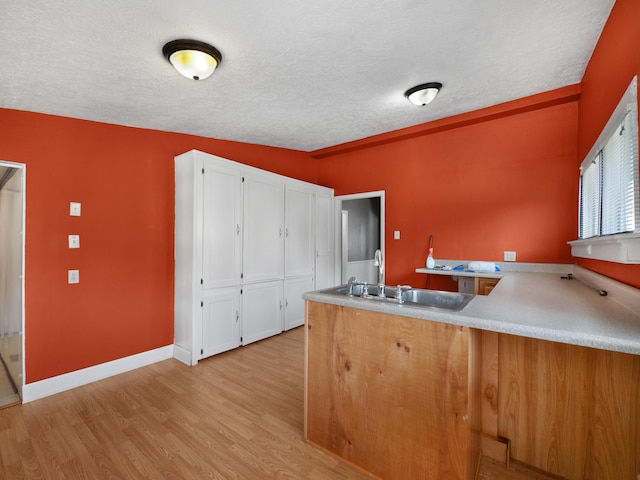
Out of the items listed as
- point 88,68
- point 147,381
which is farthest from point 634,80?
point 147,381

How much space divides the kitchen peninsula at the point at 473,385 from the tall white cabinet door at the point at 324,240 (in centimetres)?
275

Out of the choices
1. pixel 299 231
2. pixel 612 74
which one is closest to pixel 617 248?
pixel 612 74

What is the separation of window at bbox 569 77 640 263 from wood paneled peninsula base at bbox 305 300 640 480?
60 cm

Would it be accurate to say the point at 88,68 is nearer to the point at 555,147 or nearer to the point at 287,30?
the point at 287,30

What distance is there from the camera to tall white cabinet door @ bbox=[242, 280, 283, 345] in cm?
351

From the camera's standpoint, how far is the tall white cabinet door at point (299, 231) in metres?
4.05

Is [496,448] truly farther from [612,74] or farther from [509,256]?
[612,74]

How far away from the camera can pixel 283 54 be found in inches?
81.9

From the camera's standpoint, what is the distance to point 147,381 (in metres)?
2.69

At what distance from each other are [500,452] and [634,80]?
2139 millimetres

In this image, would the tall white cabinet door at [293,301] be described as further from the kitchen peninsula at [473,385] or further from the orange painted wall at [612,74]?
the orange painted wall at [612,74]

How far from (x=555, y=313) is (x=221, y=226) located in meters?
2.96

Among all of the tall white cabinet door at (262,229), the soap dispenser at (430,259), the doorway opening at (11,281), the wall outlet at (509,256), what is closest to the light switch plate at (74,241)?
the doorway opening at (11,281)

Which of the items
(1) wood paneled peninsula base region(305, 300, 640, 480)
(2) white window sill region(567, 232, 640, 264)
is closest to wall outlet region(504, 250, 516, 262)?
(2) white window sill region(567, 232, 640, 264)
